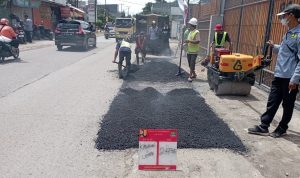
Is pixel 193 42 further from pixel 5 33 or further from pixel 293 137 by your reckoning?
pixel 5 33

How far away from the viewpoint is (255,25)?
9.93 metres

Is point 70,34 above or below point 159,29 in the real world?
below

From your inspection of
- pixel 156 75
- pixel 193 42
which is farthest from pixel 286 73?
pixel 156 75

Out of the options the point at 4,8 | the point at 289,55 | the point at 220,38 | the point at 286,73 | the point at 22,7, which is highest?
the point at 22,7

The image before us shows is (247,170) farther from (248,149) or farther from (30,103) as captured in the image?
(30,103)

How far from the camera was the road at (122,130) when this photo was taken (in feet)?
13.6

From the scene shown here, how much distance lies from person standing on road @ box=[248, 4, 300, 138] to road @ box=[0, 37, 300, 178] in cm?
29

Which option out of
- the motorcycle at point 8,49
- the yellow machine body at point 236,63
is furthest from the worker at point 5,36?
the yellow machine body at point 236,63

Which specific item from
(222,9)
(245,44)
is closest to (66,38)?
(222,9)

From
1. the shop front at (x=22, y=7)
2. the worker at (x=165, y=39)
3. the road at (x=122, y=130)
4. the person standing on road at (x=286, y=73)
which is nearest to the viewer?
the road at (x=122, y=130)

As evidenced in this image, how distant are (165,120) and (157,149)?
7.18ft

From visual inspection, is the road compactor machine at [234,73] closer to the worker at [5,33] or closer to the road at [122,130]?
the road at [122,130]

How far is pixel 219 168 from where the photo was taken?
4.17 metres

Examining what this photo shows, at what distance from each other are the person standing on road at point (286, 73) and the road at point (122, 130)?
29 centimetres
